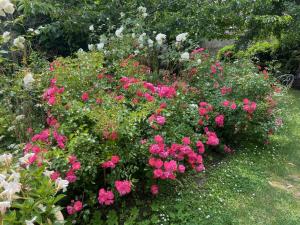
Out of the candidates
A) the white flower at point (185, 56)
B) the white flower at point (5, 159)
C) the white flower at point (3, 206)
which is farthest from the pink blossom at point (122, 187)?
the white flower at point (185, 56)

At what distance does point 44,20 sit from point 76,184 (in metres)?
4.91

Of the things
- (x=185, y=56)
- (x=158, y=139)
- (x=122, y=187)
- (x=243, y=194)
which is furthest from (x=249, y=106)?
(x=122, y=187)

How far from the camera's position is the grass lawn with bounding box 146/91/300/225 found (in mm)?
3201

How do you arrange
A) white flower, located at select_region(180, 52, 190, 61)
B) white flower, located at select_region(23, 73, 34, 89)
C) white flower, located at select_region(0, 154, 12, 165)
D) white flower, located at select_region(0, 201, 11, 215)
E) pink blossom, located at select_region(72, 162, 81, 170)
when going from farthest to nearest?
white flower, located at select_region(180, 52, 190, 61)
white flower, located at select_region(23, 73, 34, 89)
pink blossom, located at select_region(72, 162, 81, 170)
white flower, located at select_region(0, 154, 12, 165)
white flower, located at select_region(0, 201, 11, 215)

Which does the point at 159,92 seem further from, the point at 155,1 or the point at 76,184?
the point at 155,1

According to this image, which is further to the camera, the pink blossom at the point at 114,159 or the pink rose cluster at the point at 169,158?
the pink rose cluster at the point at 169,158

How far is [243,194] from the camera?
11.9ft

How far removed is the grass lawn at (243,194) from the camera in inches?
126

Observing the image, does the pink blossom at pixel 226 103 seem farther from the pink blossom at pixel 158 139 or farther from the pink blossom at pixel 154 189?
the pink blossom at pixel 154 189

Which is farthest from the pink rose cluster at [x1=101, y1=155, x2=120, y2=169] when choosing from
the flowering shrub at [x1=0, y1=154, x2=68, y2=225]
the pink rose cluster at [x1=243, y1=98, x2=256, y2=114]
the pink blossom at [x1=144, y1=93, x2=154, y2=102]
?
the pink rose cluster at [x1=243, y1=98, x2=256, y2=114]

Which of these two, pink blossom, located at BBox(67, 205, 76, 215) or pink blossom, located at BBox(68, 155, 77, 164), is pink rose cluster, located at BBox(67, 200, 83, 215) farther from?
pink blossom, located at BBox(68, 155, 77, 164)

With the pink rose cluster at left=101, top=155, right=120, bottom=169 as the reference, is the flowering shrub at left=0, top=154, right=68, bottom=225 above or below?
above

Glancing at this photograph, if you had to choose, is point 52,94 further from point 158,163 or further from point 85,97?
point 158,163

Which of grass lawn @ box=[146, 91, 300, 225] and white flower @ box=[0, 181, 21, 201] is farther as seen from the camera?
grass lawn @ box=[146, 91, 300, 225]
